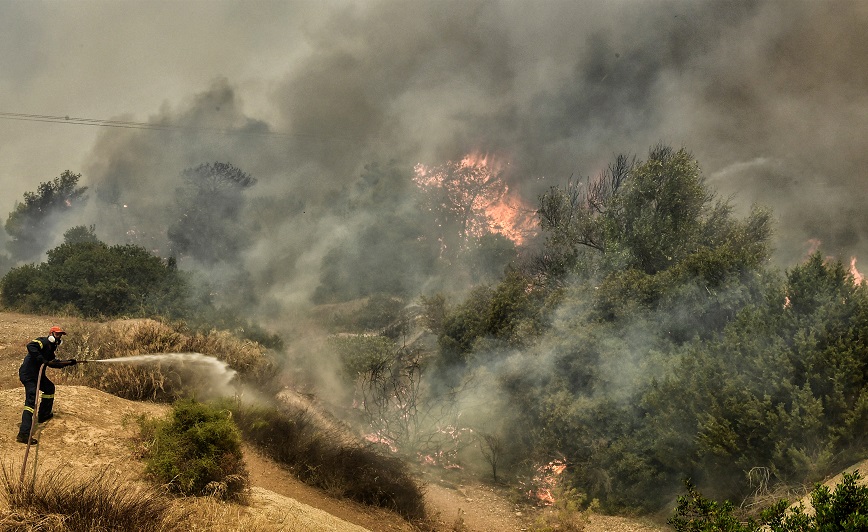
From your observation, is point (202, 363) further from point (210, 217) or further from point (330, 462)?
point (210, 217)

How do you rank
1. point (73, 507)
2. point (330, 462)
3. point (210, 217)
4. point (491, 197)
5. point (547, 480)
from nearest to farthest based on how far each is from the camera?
point (73, 507) → point (330, 462) → point (547, 480) → point (210, 217) → point (491, 197)

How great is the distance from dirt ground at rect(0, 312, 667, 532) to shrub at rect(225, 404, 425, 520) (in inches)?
13.1

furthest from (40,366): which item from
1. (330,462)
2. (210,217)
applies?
(210,217)

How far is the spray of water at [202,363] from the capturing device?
16.4 meters

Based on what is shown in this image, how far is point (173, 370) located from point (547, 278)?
65.6 feet

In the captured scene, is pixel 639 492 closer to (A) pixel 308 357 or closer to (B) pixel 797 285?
(B) pixel 797 285

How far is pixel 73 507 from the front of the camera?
23.0 feet

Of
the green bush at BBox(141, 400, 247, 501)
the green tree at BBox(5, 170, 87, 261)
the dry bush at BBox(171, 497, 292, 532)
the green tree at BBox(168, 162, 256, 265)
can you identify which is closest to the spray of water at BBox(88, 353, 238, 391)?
the green bush at BBox(141, 400, 247, 501)

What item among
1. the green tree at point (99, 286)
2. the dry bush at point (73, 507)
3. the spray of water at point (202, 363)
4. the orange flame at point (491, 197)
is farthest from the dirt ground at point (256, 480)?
the orange flame at point (491, 197)

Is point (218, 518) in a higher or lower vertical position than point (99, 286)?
lower

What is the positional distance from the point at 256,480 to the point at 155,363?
5391 mm

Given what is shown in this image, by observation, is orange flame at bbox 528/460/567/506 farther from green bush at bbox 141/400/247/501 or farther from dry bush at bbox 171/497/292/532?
green bush at bbox 141/400/247/501

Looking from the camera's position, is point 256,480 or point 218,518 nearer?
point 218,518

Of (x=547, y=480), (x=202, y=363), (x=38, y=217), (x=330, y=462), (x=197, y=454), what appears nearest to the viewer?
(x=197, y=454)
